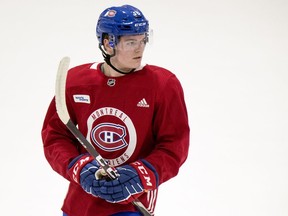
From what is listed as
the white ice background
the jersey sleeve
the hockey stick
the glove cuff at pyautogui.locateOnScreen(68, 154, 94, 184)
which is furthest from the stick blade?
the white ice background

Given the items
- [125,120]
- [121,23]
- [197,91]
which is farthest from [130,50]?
[197,91]

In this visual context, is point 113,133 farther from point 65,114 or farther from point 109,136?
point 65,114

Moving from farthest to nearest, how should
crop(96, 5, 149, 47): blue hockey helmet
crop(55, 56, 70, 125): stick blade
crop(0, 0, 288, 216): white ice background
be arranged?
1. crop(0, 0, 288, 216): white ice background
2. crop(96, 5, 149, 47): blue hockey helmet
3. crop(55, 56, 70, 125): stick blade

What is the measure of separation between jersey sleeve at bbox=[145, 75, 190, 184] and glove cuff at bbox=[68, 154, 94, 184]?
19cm

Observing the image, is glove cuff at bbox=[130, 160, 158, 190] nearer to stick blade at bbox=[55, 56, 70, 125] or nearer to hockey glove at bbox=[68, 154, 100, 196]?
hockey glove at bbox=[68, 154, 100, 196]

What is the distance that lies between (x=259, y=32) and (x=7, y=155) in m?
1.85

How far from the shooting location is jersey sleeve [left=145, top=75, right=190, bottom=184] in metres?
2.01

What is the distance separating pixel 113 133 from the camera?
2055 millimetres

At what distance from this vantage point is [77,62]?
3.83 metres

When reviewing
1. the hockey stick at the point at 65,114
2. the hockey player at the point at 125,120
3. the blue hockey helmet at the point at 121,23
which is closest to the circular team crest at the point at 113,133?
the hockey player at the point at 125,120

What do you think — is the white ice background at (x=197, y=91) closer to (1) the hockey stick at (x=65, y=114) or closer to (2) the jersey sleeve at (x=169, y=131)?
(2) the jersey sleeve at (x=169, y=131)

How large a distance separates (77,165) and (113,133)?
151mm

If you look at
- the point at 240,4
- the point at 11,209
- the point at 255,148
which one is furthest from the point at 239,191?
the point at 240,4

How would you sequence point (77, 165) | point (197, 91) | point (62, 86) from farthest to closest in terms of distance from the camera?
point (197, 91) → point (77, 165) → point (62, 86)
